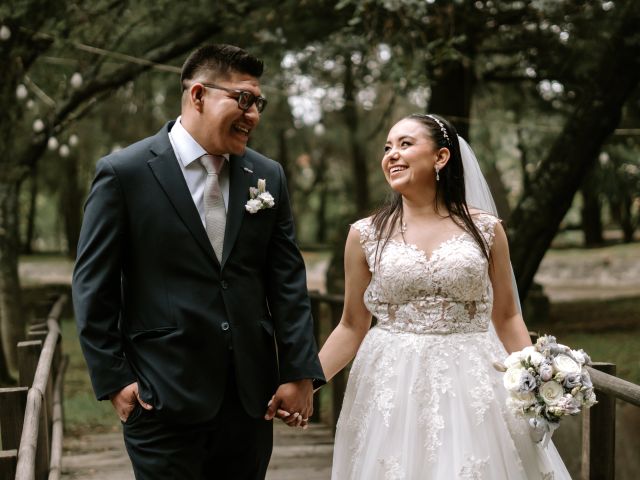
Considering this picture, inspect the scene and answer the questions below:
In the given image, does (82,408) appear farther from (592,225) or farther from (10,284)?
(592,225)

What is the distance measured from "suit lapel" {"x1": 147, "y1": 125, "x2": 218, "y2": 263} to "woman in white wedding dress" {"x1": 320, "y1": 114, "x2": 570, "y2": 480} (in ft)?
3.59

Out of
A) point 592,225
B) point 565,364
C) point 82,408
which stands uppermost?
point 565,364

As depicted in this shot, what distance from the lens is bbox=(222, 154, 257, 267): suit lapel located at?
300 centimetres

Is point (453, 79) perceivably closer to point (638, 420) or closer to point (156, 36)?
point (156, 36)

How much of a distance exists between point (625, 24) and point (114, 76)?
553 centimetres

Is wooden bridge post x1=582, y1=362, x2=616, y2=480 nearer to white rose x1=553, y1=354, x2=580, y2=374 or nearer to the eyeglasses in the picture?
white rose x1=553, y1=354, x2=580, y2=374

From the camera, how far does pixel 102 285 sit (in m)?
2.84

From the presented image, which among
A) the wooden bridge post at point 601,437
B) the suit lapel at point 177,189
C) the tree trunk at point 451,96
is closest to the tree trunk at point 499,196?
the tree trunk at point 451,96

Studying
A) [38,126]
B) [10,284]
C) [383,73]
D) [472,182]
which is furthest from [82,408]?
[472,182]

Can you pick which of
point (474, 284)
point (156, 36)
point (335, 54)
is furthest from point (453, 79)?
point (474, 284)

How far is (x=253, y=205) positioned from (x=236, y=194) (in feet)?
0.23

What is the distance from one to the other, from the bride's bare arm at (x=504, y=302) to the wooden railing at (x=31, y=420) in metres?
1.92

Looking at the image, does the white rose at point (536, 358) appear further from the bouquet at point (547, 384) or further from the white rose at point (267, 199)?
the white rose at point (267, 199)

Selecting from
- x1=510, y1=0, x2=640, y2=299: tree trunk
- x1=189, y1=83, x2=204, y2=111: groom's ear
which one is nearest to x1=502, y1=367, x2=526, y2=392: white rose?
x1=189, y1=83, x2=204, y2=111: groom's ear
